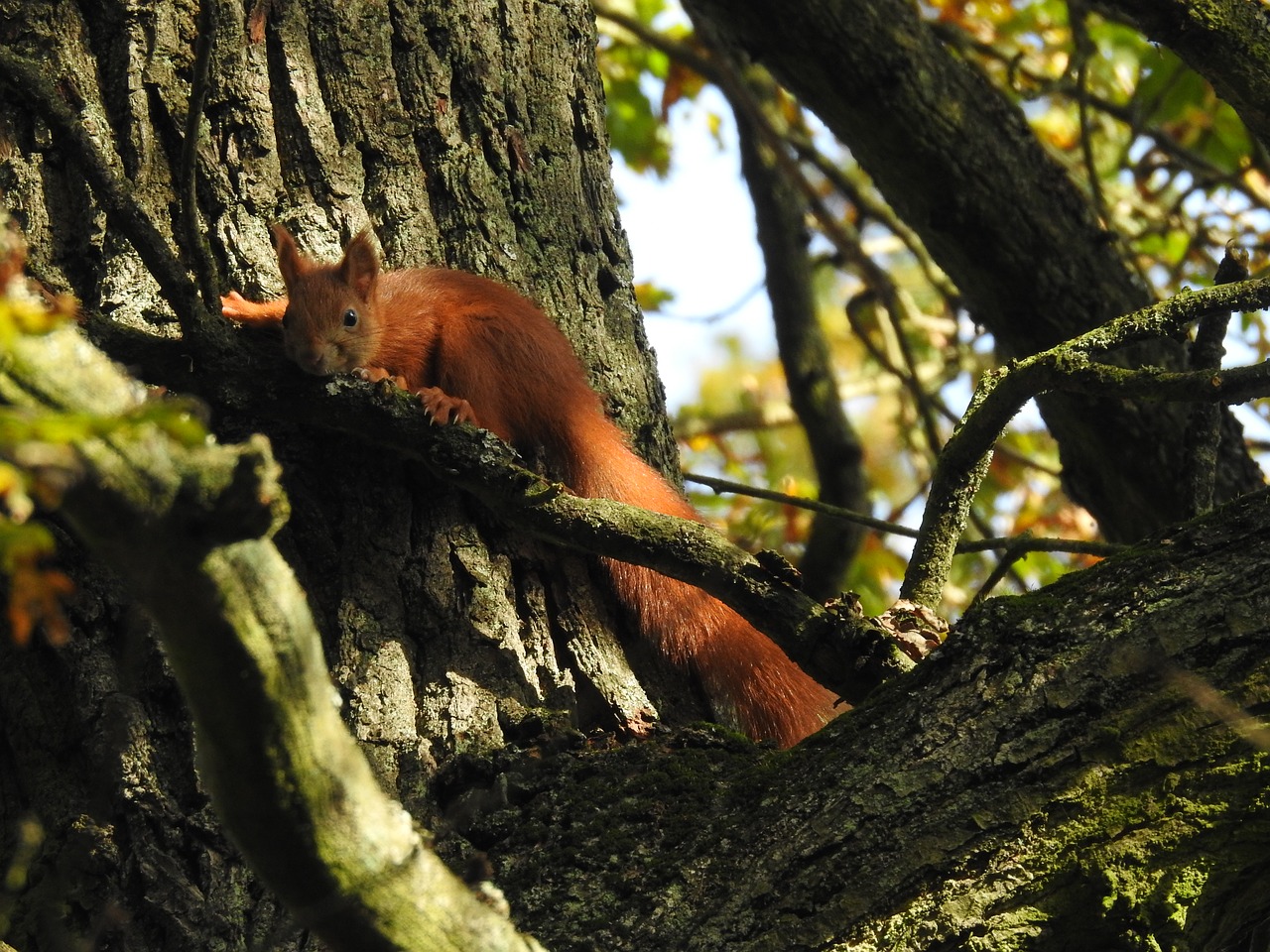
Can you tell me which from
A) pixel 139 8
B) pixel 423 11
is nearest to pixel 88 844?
→ pixel 139 8

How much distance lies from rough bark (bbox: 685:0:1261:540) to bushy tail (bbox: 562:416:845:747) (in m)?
1.40

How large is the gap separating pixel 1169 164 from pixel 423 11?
10.6 feet

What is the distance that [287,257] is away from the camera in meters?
2.92

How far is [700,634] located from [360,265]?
1.18 meters

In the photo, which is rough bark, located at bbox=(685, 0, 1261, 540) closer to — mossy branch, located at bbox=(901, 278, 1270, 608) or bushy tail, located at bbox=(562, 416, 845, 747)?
bushy tail, located at bbox=(562, 416, 845, 747)

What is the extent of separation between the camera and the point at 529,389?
3043 millimetres

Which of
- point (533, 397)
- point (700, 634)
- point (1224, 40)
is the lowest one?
point (700, 634)

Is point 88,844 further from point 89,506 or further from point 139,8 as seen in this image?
point 139,8

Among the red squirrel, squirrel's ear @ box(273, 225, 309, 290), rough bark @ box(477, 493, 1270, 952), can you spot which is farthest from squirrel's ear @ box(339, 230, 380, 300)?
rough bark @ box(477, 493, 1270, 952)

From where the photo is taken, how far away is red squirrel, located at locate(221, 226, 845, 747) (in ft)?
9.07

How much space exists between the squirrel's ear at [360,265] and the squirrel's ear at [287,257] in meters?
0.11

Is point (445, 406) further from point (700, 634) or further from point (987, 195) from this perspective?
point (987, 195)

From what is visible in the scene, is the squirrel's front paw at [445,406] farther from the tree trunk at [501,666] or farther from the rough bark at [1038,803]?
the rough bark at [1038,803]

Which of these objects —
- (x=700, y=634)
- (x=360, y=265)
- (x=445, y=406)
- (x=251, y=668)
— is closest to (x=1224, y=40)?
(x=700, y=634)
